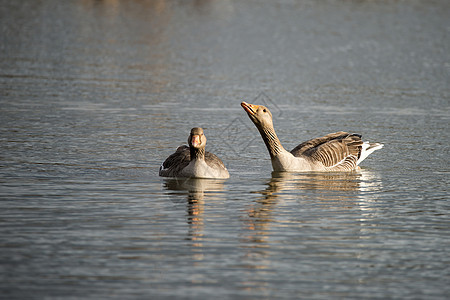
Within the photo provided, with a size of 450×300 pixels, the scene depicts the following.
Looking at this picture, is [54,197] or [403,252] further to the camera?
[54,197]

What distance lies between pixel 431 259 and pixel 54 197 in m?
6.57

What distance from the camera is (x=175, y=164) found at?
1630 cm

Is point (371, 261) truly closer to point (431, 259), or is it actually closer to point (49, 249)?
point (431, 259)

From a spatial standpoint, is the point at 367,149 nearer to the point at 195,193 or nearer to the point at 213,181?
the point at 213,181

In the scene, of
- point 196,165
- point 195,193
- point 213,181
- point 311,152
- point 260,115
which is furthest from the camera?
point 311,152

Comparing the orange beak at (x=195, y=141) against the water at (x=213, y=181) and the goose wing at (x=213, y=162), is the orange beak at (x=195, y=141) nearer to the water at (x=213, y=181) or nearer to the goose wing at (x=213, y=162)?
the goose wing at (x=213, y=162)

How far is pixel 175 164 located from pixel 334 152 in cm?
371

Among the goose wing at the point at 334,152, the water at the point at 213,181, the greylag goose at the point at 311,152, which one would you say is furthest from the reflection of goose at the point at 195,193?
the goose wing at the point at 334,152

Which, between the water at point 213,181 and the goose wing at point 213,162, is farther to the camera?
the goose wing at point 213,162

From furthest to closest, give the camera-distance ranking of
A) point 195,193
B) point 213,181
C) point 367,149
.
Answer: point 367,149
point 213,181
point 195,193

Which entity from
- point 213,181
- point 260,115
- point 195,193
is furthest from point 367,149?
point 195,193

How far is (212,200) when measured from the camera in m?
14.0

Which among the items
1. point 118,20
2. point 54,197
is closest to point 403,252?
point 54,197

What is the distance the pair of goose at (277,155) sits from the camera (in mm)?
15992
